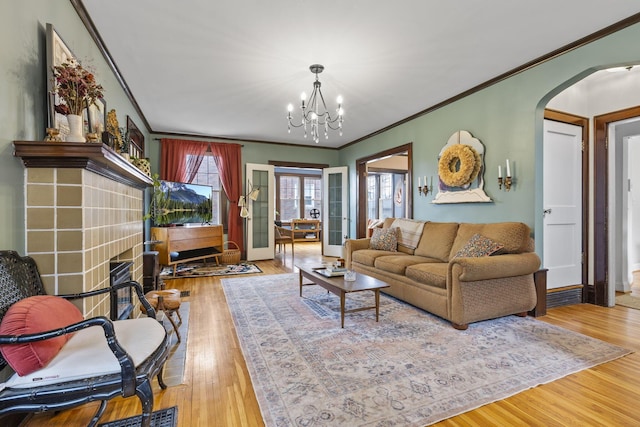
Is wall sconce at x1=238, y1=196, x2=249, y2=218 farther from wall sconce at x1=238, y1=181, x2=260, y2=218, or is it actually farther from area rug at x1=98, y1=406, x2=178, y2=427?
area rug at x1=98, y1=406, x2=178, y2=427

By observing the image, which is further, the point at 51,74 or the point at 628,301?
the point at 628,301

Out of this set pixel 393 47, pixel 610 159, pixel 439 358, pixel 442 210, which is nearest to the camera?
pixel 439 358

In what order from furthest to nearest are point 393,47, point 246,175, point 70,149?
1. point 246,175
2. point 393,47
3. point 70,149

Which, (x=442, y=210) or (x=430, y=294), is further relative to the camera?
(x=442, y=210)

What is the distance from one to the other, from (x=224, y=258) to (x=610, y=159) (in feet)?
19.8

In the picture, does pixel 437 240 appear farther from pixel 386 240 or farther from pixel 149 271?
pixel 149 271

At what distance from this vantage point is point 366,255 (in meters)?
4.19

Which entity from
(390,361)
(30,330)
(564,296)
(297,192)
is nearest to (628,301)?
(564,296)

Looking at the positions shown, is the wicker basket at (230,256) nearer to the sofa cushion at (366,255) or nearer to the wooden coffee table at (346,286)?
the sofa cushion at (366,255)

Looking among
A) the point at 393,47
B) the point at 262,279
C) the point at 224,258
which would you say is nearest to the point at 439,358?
the point at 393,47

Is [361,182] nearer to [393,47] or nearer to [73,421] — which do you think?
[393,47]

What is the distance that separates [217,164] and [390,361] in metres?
5.42

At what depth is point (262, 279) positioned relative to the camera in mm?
4695

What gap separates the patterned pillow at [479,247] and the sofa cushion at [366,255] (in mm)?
1141
